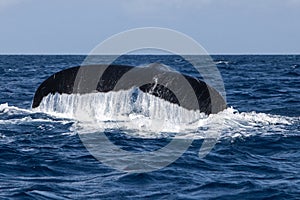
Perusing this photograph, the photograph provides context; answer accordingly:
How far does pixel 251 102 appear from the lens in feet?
59.9

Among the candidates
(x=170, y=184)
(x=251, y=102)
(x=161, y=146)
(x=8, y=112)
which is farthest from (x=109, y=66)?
(x=251, y=102)

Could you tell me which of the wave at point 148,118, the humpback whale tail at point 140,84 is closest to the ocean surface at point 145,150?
the wave at point 148,118

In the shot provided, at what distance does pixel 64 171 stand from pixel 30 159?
3.30 ft

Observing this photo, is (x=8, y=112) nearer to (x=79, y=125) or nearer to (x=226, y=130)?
(x=79, y=125)

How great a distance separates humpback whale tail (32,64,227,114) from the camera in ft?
31.4

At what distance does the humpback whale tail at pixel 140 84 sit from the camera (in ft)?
31.4

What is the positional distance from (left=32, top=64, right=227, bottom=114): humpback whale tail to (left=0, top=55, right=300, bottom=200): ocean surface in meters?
0.18

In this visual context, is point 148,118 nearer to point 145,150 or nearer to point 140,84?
point 145,150

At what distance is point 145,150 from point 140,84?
1.08 metres

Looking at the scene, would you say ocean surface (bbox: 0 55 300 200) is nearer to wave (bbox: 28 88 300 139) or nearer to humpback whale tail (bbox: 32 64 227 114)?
wave (bbox: 28 88 300 139)

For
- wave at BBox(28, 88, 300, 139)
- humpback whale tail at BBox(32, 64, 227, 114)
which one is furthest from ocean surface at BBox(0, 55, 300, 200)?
humpback whale tail at BBox(32, 64, 227, 114)

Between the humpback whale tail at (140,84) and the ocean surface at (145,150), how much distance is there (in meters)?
0.18

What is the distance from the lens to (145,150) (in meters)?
10.0

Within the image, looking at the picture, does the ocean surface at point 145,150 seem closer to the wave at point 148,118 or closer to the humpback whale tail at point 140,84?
the wave at point 148,118
